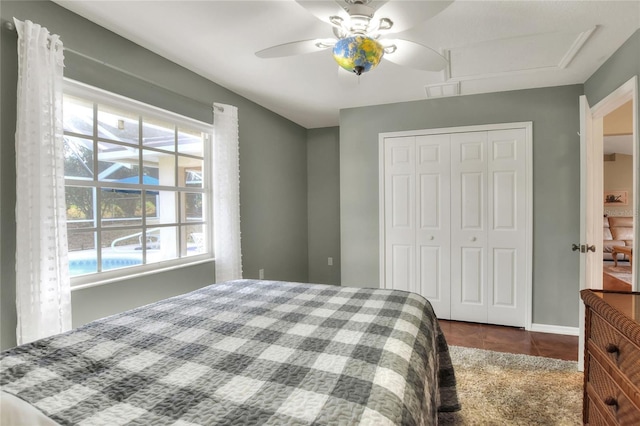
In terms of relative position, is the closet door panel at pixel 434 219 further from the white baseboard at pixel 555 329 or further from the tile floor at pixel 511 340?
the white baseboard at pixel 555 329

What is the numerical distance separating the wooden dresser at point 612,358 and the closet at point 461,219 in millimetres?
1678

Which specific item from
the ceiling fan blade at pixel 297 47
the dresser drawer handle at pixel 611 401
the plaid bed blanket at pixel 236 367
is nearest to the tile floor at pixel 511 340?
the dresser drawer handle at pixel 611 401

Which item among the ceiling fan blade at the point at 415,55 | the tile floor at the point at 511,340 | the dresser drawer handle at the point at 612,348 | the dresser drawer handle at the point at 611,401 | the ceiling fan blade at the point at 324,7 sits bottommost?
the tile floor at the point at 511,340

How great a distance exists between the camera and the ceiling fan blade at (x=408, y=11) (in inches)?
49.9

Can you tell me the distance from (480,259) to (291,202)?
2.43 metres

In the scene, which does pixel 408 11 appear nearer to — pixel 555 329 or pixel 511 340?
pixel 511 340

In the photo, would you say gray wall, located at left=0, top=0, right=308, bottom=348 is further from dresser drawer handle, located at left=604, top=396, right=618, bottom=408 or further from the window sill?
dresser drawer handle, located at left=604, top=396, right=618, bottom=408

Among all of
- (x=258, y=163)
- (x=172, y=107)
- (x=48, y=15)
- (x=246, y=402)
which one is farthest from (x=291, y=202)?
(x=246, y=402)

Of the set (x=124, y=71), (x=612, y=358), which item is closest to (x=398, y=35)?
(x=124, y=71)

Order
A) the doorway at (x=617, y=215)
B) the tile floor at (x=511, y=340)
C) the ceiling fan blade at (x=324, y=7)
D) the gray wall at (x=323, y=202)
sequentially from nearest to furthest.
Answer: the ceiling fan blade at (x=324, y=7)
the tile floor at (x=511, y=340)
the gray wall at (x=323, y=202)
the doorway at (x=617, y=215)

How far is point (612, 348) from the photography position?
4.08ft

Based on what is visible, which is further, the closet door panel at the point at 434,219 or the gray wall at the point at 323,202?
the gray wall at the point at 323,202

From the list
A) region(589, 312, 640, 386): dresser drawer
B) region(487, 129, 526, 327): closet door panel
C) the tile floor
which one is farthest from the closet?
region(589, 312, 640, 386): dresser drawer

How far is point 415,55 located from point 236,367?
1.71 meters
